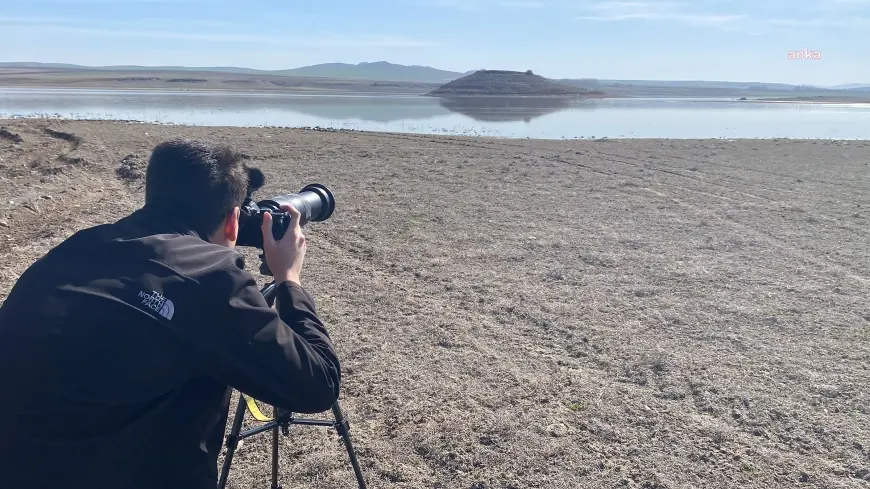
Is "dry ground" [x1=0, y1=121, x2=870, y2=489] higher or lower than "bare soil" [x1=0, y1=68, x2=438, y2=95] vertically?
lower

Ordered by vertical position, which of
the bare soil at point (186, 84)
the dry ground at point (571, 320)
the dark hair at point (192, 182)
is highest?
the bare soil at point (186, 84)

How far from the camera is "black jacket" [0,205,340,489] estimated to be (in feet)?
4.93

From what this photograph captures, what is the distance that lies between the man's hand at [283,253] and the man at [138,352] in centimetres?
31

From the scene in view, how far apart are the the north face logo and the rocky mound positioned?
50.9 meters

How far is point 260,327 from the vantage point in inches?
63.9

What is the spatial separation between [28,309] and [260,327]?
517 millimetres

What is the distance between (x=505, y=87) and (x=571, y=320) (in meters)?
53.2

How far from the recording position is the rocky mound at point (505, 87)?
54.1 m

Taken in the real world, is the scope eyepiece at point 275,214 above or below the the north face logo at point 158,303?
above

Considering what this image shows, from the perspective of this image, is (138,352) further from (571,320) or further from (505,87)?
(505,87)

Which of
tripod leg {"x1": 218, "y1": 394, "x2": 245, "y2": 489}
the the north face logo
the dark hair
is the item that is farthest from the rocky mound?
the the north face logo

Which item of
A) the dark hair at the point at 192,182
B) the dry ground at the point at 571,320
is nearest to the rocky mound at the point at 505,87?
the dry ground at the point at 571,320

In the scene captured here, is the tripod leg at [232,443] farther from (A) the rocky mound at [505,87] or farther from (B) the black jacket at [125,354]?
(A) the rocky mound at [505,87]

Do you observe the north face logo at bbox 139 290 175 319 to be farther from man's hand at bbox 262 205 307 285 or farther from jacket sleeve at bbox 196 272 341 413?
man's hand at bbox 262 205 307 285
